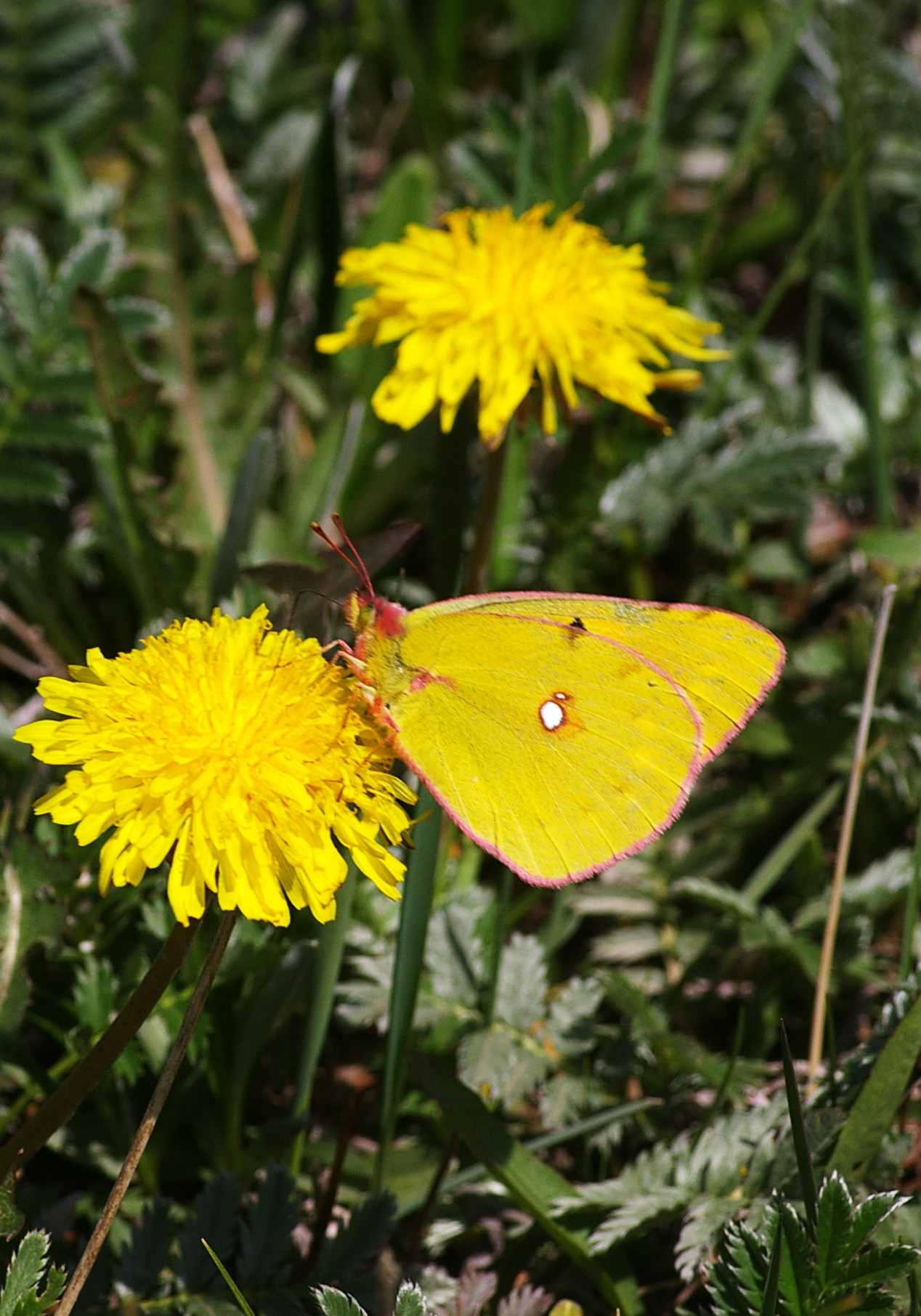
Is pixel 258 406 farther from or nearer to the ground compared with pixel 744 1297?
farther from the ground

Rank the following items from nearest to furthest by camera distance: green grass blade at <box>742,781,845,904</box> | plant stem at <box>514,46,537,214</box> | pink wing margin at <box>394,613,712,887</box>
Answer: pink wing margin at <box>394,613,712,887</box>
green grass blade at <box>742,781,845,904</box>
plant stem at <box>514,46,537,214</box>

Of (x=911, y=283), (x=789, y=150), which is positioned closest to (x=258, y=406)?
(x=789, y=150)

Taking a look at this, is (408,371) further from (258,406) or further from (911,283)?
(911,283)

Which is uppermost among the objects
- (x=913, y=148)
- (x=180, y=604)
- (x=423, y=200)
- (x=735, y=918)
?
(x=423, y=200)

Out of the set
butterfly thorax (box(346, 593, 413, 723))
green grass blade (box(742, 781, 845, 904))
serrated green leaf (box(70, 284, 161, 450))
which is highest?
serrated green leaf (box(70, 284, 161, 450))

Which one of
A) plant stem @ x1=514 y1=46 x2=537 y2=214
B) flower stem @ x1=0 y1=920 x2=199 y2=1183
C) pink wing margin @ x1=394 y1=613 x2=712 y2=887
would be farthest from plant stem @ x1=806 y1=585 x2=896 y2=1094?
plant stem @ x1=514 y1=46 x2=537 y2=214

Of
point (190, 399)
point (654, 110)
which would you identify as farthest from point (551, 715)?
point (654, 110)

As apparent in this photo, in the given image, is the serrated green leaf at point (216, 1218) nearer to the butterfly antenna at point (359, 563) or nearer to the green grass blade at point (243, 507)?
the butterfly antenna at point (359, 563)

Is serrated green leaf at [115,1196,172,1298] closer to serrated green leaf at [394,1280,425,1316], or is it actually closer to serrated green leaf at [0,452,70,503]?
serrated green leaf at [394,1280,425,1316]
